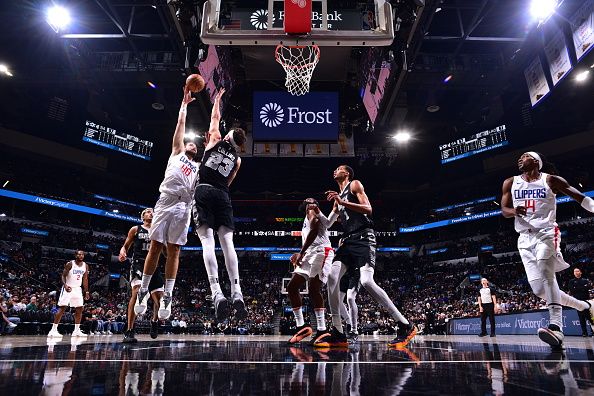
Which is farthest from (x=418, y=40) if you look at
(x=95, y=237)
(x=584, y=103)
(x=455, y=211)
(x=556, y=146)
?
(x=95, y=237)

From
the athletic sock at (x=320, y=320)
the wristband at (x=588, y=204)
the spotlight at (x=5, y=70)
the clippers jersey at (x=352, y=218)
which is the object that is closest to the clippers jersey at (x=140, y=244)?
the athletic sock at (x=320, y=320)

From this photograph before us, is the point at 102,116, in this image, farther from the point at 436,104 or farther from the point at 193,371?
the point at 193,371

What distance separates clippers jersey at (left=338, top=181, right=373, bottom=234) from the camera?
16.9ft

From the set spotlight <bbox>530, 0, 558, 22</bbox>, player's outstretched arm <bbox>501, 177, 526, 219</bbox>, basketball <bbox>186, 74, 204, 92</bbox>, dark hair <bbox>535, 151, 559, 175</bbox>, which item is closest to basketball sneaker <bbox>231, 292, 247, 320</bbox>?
basketball <bbox>186, 74, 204, 92</bbox>

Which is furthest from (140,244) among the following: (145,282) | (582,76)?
(582,76)

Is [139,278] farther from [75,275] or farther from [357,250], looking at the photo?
[357,250]

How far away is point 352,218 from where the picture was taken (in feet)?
17.3

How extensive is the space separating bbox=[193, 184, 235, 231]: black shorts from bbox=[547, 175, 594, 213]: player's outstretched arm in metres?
3.73

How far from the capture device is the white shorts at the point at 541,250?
4332mm

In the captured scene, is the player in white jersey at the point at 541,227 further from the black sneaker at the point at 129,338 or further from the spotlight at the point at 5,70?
the spotlight at the point at 5,70

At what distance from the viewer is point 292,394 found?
5.49ft

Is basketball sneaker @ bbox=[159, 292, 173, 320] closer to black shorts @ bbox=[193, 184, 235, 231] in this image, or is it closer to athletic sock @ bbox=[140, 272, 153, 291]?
athletic sock @ bbox=[140, 272, 153, 291]

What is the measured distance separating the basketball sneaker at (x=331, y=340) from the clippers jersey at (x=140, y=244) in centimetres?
334

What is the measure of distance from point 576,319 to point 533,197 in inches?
321
